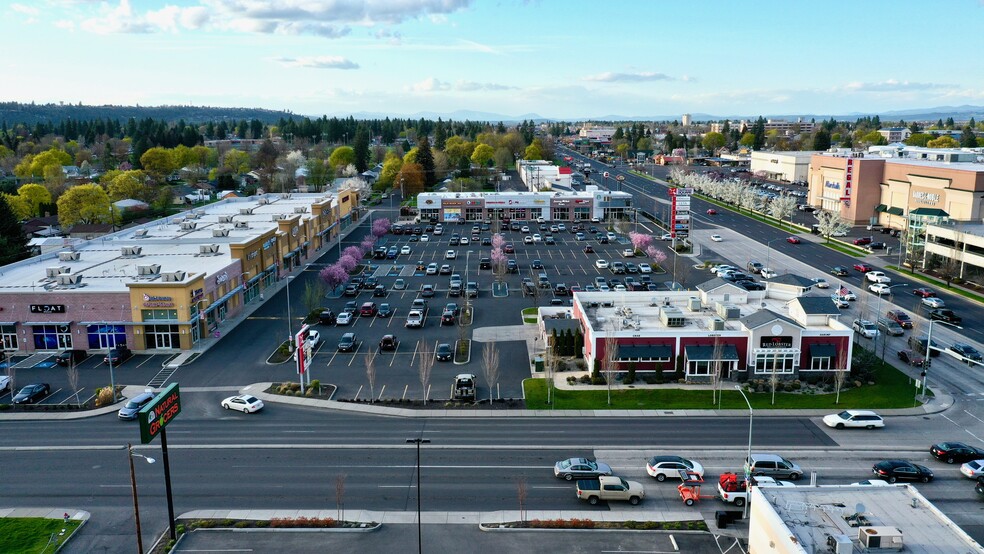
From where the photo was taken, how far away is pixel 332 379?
47.5 metres

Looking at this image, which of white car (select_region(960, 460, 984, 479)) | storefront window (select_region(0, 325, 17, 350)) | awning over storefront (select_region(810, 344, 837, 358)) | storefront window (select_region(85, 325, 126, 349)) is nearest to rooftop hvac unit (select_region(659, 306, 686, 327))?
awning over storefront (select_region(810, 344, 837, 358))

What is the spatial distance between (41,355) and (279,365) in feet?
60.2

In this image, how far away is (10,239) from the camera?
82.4 metres

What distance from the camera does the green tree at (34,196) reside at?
110 m

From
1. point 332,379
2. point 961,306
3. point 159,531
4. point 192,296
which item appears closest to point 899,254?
point 961,306

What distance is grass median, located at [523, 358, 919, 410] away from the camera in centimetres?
4259

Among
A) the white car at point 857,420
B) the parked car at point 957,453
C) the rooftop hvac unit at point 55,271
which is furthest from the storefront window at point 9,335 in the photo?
the parked car at point 957,453

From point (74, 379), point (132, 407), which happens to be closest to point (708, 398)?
point (132, 407)

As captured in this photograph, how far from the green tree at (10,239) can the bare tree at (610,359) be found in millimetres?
70106

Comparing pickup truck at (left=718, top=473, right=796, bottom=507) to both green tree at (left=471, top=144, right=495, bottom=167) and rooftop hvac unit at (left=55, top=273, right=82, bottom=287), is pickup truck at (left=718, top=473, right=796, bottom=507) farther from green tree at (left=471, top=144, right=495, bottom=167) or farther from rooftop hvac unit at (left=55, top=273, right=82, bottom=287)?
green tree at (left=471, top=144, right=495, bottom=167)

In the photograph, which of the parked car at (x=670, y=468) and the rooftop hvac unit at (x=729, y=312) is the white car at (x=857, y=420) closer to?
→ the parked car at (x=670, y=468)

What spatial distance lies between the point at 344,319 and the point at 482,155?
137603mm

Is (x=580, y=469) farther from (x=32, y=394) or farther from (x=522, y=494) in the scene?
(x=32, y=394)

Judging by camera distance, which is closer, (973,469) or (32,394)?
(973,469)
